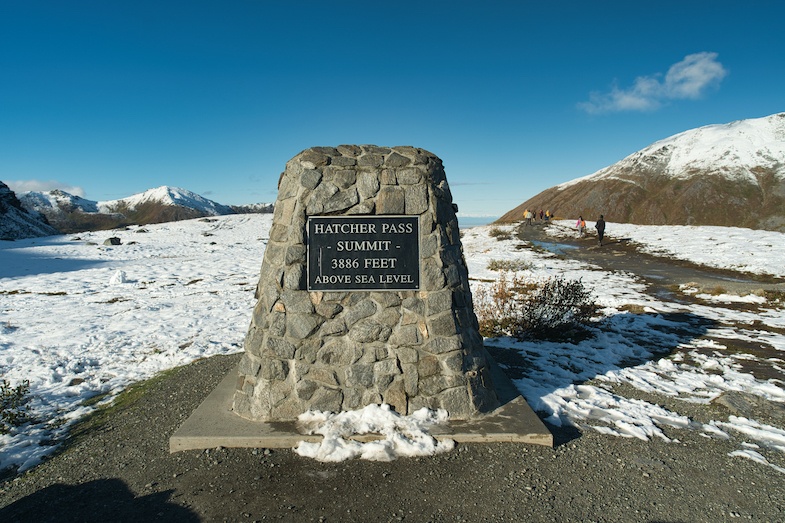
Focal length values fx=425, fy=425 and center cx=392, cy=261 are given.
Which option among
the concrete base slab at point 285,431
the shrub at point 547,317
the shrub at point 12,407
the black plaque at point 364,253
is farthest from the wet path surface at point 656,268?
the shrub at point 12,407

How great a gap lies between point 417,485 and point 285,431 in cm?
165

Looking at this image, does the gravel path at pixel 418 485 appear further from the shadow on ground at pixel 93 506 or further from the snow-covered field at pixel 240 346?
the snow-covered field at pixel 240 346

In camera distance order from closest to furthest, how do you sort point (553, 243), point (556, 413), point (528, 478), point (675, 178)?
point (528, 478) → point (556, 413) → point (553, 243) → point (675, 178)

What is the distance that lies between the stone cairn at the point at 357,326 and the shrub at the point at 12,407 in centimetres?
296

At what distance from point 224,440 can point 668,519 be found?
438 cm

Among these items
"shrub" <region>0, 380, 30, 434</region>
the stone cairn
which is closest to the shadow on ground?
the stone cairn

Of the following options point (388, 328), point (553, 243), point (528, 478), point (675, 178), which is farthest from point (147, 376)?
point (675, 178)

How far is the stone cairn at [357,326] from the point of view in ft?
16.8

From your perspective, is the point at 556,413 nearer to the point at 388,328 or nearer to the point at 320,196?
the point at 388,328

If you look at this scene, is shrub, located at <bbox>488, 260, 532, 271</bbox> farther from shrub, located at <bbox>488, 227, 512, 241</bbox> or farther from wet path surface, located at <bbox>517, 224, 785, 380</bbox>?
shrub, located at <bbox>488, 227, 512, 241</bbox>

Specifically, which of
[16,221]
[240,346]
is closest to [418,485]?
[240,346]

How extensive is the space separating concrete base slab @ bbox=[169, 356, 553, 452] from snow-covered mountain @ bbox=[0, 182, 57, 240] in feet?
165

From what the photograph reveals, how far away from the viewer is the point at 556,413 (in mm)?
5441

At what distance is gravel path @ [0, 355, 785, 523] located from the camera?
3729 millimetres
